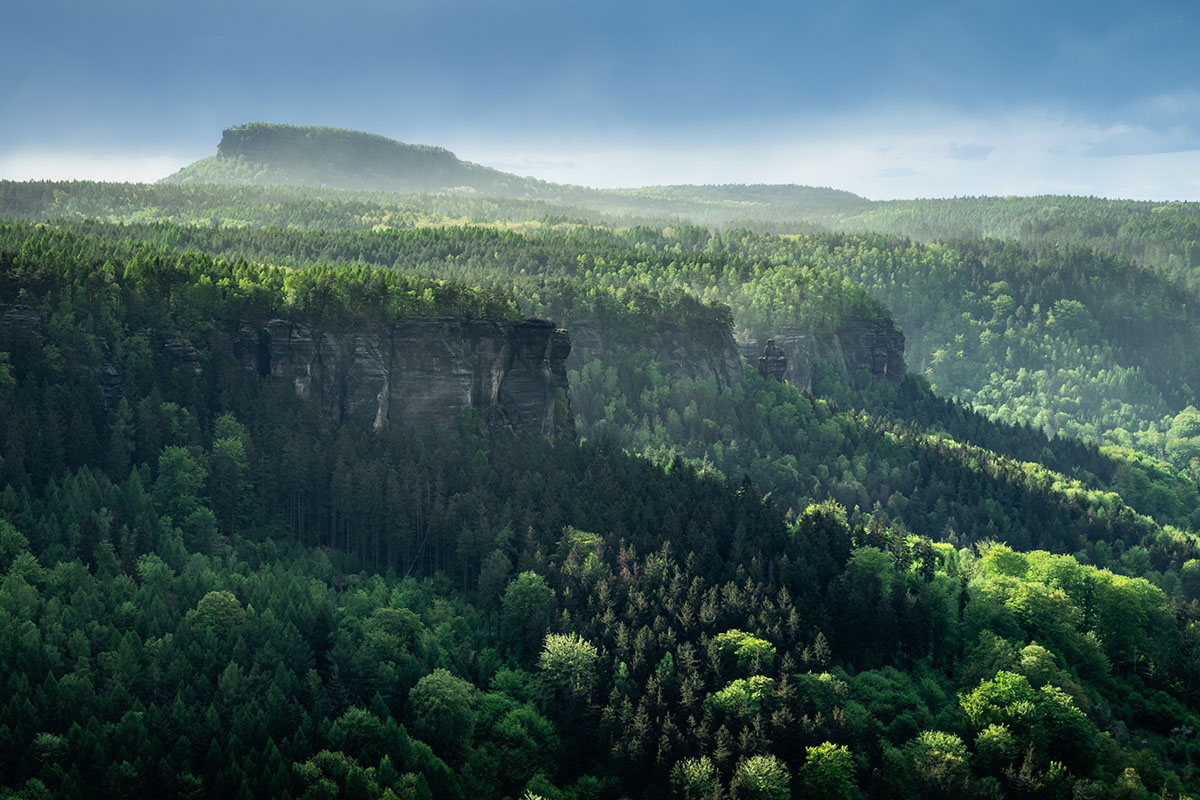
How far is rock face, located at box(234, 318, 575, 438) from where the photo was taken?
145875 millimetres

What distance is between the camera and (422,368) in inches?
6004

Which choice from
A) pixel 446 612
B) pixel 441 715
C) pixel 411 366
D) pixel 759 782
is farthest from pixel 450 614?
pixel 411 366

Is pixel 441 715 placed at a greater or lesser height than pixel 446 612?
lesser

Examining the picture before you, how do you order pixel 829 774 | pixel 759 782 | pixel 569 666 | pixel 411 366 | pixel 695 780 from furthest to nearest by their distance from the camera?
pixel 411 366
pixel 569 666
pixel 829 774
pixel 695 780
pixel 759 782

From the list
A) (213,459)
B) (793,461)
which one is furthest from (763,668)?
(793,461)

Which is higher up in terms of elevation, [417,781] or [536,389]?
[536,389]

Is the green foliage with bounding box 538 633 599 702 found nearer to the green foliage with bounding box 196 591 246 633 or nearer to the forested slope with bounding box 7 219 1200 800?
the forested slope with bounding box 7 219 1200 800

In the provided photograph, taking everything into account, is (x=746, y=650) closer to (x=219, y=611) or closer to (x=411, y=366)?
(x=219, y=611)

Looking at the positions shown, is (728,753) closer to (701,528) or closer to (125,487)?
(701,528)

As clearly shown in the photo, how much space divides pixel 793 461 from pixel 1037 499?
33.6 metres

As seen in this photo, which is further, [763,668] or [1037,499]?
[1037,499]

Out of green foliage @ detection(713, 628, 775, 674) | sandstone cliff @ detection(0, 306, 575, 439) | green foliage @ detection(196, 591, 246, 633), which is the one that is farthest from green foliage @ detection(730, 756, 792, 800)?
sandstone cliff @ detection(0, 306, 575, 439)

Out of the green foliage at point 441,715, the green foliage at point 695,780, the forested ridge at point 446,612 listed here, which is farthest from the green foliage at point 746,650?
the green foliage at point 441,715

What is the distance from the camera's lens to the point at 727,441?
198m
